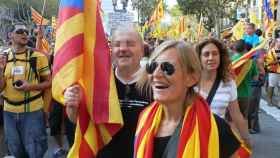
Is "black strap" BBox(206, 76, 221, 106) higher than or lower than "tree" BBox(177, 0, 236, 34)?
lower

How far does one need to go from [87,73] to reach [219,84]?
1344 millimetres

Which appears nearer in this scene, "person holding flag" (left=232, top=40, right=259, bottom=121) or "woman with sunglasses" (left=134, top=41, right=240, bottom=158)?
"woman with sunglasses" (left=134, top=41, right=240, bottom=158)

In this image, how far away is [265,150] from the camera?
27.6 feet

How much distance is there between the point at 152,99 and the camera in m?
3.62

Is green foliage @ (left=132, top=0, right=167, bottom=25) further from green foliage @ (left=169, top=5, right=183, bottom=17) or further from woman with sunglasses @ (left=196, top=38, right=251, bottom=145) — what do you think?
woman with sunglasses @ (left=196, top=38, right=251, bottom=145)

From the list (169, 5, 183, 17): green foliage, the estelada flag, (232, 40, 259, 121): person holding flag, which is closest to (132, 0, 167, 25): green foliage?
(169, 5, 183, 17): green foliage

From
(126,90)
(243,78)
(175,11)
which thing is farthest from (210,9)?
(126,90)

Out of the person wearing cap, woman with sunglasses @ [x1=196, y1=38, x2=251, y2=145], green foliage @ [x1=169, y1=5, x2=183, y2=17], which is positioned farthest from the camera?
green foliage @ [x1=169, y1=5, x2=183, y2=17]

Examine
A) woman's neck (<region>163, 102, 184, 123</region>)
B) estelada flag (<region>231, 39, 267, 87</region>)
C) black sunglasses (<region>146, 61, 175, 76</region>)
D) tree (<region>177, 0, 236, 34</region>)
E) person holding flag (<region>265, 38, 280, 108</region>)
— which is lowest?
person holding flag (<region>265, 38, 280, 108</region>)

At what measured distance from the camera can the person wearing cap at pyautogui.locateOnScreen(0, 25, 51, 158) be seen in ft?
19.1

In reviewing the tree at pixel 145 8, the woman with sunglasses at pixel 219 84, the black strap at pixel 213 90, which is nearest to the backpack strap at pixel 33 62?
the woman with sunglasses at pixel 219 84

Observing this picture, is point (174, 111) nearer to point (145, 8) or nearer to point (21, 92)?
point (21, 92)

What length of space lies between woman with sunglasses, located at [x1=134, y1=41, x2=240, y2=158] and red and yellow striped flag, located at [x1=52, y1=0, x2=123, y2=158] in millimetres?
782

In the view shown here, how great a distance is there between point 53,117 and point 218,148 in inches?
205
